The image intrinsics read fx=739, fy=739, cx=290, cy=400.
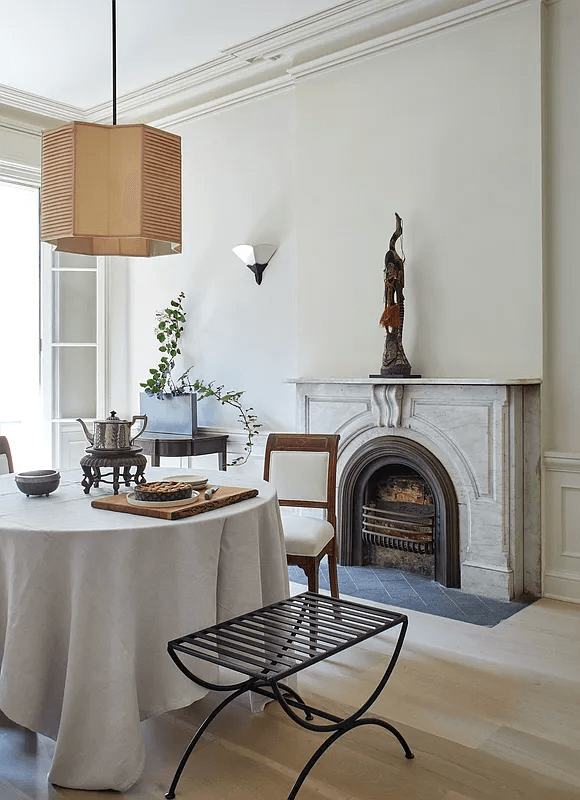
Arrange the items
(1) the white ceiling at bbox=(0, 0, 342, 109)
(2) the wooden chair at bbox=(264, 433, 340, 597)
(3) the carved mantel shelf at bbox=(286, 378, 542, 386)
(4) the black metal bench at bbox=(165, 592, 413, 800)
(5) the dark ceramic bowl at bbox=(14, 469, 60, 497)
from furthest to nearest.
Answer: (1) the white ceiling at bbox=(0, 0, 342, 109) < (3) the carved mantel shelf at bbox=(286, 378, 542, 386) < (2) the wooden chair at bbox=(264, 433, 340, 597) < (5) the dark ceramic bowl at bbox=(14, 469, 60, 497) < (4) the black metal bench at bbox=(165, 592, 413, 800)

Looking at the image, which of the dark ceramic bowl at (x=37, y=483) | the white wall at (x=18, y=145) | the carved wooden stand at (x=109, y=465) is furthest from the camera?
the white wall at (x=18, y=145)

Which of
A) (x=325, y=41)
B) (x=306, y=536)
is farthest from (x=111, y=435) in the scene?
(x=325, y=41)

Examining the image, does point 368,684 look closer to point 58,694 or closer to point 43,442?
point 58,694

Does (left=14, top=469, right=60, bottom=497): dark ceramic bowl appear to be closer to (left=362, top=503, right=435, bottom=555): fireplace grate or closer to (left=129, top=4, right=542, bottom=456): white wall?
(left=362, top=503, right=435, bottom=555): fireplace grate

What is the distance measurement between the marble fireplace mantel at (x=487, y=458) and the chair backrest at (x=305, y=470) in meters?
0.74

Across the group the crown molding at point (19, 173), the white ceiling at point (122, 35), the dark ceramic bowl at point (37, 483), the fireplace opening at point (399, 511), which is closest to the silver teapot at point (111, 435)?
the dark ceramic bowl at point (37, 483)

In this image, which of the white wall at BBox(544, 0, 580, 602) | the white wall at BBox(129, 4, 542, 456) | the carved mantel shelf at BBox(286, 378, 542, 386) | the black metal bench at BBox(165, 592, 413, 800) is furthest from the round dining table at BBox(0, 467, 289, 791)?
the white wall at BBox(129, 4, 542, 456)

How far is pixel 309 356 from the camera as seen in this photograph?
4809mm

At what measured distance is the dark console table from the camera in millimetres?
4887

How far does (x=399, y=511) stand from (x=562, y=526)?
0.97 metres

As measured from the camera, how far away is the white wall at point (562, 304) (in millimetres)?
3781

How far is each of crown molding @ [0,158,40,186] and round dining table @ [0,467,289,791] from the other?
4.00 m

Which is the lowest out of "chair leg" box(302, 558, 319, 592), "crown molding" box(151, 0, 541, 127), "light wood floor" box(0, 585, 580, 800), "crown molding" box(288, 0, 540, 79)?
"light wood floor" box(0, 585, 580, 800)

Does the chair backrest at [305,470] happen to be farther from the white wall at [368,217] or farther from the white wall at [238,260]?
the white wall at [238,260]
